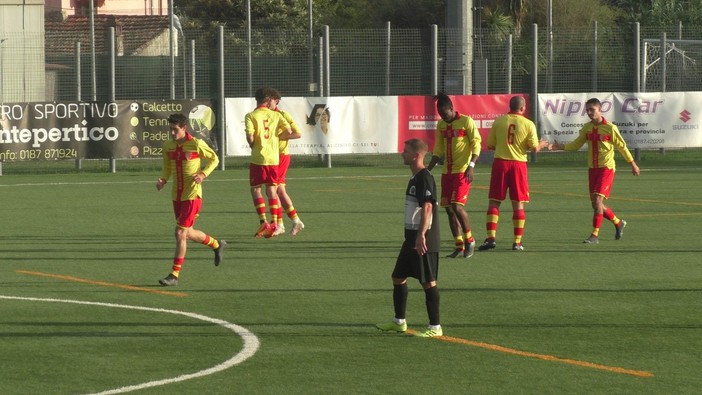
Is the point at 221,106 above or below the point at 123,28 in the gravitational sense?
below

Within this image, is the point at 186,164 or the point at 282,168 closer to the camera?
the point at 186,164

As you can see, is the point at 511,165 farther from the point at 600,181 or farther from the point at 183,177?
the point at 183,177

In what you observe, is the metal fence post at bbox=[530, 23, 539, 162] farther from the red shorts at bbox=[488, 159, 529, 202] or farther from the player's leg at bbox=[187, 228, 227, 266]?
the player's leg at bbox=[187, 228, 227, 266]

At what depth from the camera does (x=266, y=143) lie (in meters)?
18.8

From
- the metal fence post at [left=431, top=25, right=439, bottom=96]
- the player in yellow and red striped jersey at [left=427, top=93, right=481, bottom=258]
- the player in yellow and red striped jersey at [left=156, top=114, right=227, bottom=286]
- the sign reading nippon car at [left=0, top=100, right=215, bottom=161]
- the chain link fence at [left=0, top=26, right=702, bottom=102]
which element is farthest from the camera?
the chain link fence at [left=0, top=26, right=702, bottom=102]

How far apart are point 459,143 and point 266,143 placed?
129 inches

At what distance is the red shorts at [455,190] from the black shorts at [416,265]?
5.72 metres

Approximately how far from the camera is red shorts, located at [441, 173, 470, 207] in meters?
16.6

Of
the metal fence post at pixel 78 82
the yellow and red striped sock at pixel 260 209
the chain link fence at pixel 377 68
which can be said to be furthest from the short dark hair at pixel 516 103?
the metal fence post at pixel 78 82

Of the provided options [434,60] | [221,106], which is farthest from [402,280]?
[434,60]

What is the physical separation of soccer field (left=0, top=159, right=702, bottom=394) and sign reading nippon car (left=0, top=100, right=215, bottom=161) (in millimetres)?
7585

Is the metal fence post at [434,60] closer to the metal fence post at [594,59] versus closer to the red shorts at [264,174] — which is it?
the metal fence post at [594,59]

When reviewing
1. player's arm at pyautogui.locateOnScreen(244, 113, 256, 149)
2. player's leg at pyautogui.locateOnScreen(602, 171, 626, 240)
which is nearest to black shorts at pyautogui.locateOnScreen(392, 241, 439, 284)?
player's leg at pyautogui.locateOnScreen(602, 171, 626, 240)

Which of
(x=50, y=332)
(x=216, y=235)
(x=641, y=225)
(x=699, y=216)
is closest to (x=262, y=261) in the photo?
(x=216, y=235)
